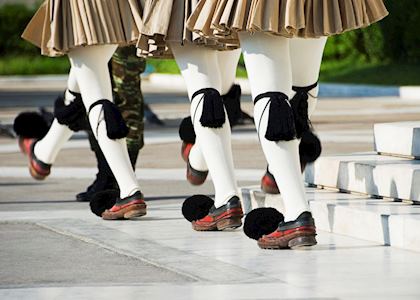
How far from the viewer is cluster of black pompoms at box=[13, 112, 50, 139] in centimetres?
852

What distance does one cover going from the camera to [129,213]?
24.7 ft

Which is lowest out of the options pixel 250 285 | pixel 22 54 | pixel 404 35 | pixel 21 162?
pixel 22 54

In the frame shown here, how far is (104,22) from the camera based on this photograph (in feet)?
23.7

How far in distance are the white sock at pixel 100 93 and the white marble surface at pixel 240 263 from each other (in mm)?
254

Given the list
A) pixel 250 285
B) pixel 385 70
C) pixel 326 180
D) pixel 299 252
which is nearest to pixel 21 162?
pixel 326 180

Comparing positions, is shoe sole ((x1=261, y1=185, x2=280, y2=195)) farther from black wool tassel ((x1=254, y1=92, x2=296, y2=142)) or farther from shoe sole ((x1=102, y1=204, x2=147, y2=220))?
black wool tassel ((x1=254, y1=92, x2=296, y2=142))

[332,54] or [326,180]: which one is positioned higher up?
[326,180]

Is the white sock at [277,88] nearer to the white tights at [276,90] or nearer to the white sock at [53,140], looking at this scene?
the white tights at [276,90]

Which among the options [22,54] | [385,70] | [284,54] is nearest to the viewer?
[284,54]

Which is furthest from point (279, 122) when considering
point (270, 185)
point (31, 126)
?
point (31, 126)

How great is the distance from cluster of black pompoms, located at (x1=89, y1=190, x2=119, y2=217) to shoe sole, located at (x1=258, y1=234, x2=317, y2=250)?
4.61 feet

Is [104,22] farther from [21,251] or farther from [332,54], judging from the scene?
[332,54]

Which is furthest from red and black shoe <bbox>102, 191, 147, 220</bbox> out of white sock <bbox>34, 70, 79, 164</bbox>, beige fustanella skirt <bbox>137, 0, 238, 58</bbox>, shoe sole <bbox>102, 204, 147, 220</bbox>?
beige fustanella skirt <bbox>137, 0, 238, 58</bbox>

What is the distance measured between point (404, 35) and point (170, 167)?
1841 cm
